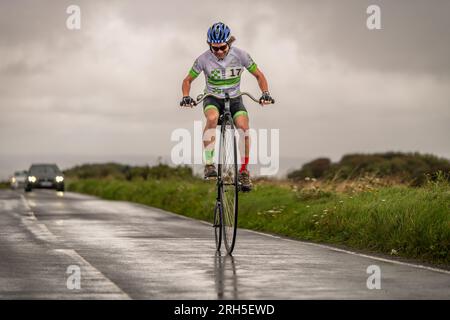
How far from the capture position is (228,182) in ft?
46.5

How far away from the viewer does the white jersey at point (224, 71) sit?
13.8 m

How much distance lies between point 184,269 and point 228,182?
242cm

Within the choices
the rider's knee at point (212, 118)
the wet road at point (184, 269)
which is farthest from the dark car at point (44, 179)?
the rider's knee at point (212, 118)

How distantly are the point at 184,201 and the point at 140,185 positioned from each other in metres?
11.0

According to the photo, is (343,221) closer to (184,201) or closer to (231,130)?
(231,130)

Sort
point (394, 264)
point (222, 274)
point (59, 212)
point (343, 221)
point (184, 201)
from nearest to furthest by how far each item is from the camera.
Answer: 1. point (222, 274)
2. point (394, 264)
3. point (343, 221)
4. point (59, 212)
5. point (184, 201)

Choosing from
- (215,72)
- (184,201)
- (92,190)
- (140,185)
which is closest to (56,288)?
(215,72)

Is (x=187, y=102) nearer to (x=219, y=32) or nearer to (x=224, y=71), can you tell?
(x=224, y=71)

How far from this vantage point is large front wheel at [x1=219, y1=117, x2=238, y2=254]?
13.7m

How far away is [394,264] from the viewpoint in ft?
42.4

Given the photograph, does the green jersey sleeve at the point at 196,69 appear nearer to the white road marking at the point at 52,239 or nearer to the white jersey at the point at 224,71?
the white jersey at the point at 224,71

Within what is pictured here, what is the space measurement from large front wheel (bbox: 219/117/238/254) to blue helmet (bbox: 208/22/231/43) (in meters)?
1.13

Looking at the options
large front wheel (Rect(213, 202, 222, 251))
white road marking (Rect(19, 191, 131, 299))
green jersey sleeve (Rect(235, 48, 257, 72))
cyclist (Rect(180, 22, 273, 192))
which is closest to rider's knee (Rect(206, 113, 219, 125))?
cyclist (Rect(180, 22, 273, 192))

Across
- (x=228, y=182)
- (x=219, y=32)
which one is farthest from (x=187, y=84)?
(x=228, y=182)
